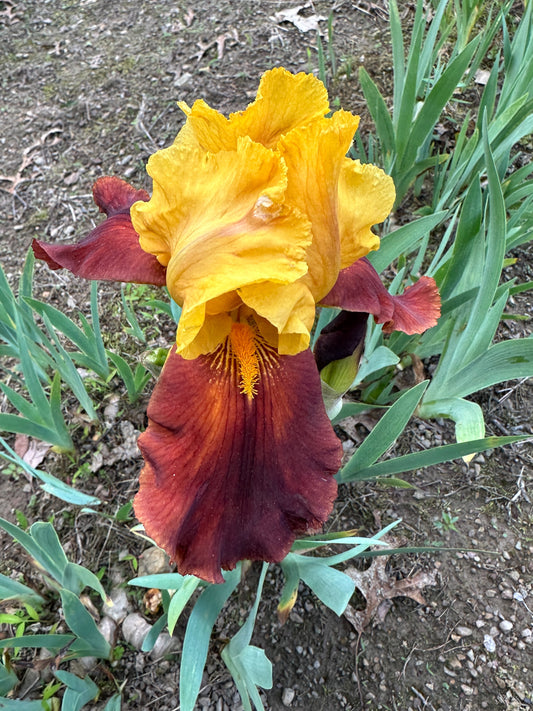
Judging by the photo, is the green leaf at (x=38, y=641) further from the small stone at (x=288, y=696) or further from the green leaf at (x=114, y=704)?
the small stone at (x=288, y=696)

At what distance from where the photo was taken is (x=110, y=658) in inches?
64.8

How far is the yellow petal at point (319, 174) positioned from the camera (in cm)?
104

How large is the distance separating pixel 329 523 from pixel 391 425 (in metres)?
0.69

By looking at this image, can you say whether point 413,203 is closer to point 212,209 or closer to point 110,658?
point 212,209

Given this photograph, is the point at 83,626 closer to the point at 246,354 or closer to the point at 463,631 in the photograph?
the point at 246,354

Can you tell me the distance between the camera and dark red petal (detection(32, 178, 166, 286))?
4.24 feet

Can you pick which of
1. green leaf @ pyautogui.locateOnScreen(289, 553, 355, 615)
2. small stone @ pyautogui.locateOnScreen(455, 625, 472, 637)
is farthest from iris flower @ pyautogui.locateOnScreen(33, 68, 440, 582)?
small stone @ pyautogui.locateOnScreen(455, 625, 472, 637)

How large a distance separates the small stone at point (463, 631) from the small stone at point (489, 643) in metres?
0.05

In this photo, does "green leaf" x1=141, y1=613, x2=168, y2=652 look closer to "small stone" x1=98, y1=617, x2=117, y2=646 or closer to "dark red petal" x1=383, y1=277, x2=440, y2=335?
"small stone" x1=98, y1=617, x2=117, y2=646

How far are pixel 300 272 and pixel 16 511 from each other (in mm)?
1587

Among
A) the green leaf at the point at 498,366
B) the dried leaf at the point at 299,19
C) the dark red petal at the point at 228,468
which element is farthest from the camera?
the dried leaf at the point at 299,19

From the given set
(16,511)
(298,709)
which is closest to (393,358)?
(298,709)

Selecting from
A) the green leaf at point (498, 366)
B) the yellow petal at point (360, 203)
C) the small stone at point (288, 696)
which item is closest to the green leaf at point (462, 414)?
the green leaf at point (498, 366)

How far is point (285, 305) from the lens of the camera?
1.05 meters
